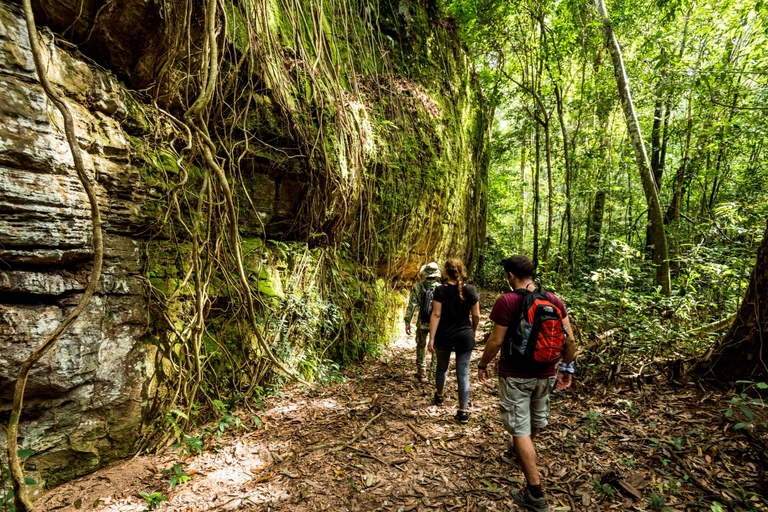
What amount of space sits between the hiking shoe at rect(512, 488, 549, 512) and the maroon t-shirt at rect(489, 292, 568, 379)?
0.82 m

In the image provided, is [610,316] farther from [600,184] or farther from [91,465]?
[91,465]

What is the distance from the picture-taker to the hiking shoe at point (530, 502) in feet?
7.43

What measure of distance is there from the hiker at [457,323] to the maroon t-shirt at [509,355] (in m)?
1.08

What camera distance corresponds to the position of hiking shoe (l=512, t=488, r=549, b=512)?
2.26m

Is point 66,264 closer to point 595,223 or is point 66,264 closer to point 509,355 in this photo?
point 509,355

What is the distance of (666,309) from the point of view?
4.75 m

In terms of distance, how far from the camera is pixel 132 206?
9.12 ft

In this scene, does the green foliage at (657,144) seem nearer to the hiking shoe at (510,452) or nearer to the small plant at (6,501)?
the hiking shoe at (510,452)

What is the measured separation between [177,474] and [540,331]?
2.94 m

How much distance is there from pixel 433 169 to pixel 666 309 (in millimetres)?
4741

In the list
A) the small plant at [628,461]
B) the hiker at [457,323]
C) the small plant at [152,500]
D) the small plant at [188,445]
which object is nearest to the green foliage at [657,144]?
the small plant at [628,461]

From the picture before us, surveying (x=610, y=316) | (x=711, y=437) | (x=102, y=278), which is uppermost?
(x=102, y=278)

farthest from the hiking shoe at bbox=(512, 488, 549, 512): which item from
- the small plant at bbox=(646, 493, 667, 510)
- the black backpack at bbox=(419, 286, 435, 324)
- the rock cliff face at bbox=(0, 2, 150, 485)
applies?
the rock cliff face at bbox=(0, 2, 150, 485)

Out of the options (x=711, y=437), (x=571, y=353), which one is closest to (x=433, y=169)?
(x=571, y=353)
